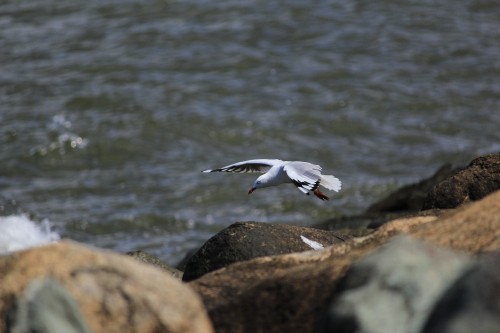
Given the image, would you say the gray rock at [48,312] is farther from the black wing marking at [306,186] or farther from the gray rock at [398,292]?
the black wing marking at [306,186]

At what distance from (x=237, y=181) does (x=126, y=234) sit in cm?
195

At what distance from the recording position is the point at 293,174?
7.78 metres

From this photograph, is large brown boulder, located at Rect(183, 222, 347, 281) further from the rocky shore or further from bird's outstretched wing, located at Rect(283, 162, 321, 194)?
bird's outstretched wing, located at Rect(283, 162, 321, 194)

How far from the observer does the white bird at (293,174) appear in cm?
762

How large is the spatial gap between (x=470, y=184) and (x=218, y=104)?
8362mm

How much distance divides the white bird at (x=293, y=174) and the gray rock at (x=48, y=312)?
364cm

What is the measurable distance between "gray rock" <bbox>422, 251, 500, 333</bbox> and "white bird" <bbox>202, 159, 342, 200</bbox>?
3.87 metres

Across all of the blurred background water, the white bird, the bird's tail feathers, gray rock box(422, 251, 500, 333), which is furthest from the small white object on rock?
the blurred background water

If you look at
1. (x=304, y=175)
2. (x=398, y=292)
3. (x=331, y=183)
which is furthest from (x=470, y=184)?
(x=398, y=292)

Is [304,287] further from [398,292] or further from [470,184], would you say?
[470,184]

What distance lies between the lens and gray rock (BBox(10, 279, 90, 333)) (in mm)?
3916

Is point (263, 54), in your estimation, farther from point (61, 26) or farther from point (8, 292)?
point (8, 292)

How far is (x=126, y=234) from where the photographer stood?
37.4ft

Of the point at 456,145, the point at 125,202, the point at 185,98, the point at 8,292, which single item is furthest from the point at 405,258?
the point at 185,98
